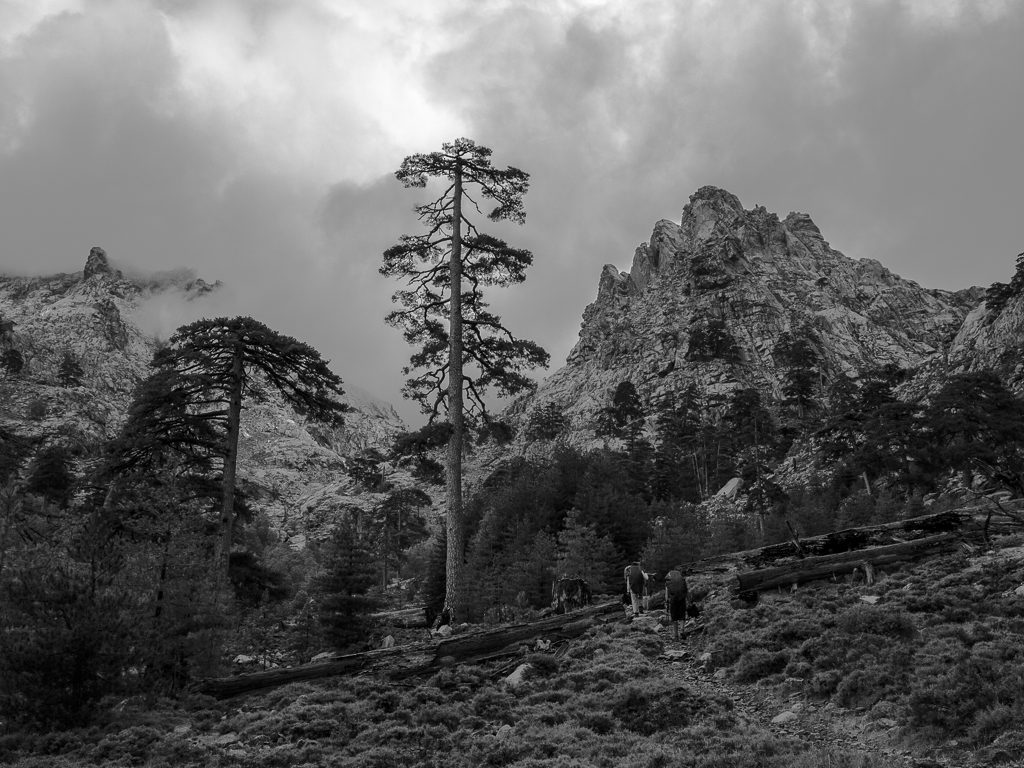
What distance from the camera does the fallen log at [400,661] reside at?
39.5ft

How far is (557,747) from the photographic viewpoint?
27.1ft

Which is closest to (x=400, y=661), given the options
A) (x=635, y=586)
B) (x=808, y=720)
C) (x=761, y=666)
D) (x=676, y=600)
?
(x=676, y=600)

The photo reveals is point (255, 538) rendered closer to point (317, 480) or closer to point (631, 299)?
point (317, 480)

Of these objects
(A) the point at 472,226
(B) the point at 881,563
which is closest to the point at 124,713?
(B) the point at 881,563

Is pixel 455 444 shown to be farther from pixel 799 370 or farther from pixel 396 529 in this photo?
pixel 799 370

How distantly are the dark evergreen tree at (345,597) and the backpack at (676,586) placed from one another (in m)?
14.6

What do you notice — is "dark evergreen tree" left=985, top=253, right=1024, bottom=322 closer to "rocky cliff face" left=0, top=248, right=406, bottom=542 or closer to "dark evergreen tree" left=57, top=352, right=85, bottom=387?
"rocky cliff face" left=0, top=248, right=406, bottom=542

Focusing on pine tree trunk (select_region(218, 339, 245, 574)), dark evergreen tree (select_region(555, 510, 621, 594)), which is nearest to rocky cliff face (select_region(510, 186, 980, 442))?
dark evergreen tree (select_region(555, 510, 621, 594))

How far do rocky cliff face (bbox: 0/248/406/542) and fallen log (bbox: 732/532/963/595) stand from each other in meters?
59.5

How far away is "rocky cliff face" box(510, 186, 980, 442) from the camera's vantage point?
11906 cm

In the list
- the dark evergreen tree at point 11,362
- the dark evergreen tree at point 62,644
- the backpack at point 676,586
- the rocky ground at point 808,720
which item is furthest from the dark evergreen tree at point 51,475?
the dark evergreen tree at point 11,362

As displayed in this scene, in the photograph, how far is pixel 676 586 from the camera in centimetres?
1434

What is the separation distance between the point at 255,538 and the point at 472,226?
208 ft

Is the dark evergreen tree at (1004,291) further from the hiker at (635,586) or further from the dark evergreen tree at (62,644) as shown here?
the dark evergreen tree at (62,644)
